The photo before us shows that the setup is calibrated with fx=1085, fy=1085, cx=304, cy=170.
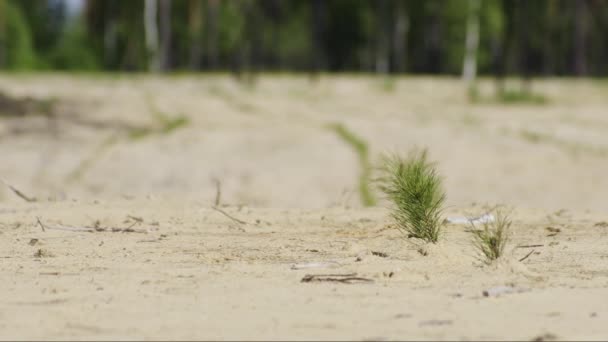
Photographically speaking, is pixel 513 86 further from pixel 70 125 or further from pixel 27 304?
pixel 27 304

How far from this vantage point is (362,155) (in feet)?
48.2

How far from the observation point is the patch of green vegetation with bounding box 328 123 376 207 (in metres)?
11.8

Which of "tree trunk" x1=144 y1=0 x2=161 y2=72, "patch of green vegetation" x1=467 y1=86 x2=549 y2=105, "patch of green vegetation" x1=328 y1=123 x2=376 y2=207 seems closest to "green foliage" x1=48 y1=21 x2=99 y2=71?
"tree trunk" x1=144 y1=0 x2=161 y2=72

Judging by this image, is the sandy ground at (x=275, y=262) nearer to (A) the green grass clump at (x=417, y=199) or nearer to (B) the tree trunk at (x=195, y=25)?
(A) the green grass clump at (x=417, y=199)

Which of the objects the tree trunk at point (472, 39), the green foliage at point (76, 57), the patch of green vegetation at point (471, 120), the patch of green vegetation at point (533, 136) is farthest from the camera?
the green foliage at point (76, 57)

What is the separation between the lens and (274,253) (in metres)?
4.64

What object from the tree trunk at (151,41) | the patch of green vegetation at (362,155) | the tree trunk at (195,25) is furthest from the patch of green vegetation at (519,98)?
the tree trunk at (195,25)

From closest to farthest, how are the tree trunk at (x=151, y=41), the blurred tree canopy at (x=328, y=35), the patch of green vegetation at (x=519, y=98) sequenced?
1. the patch of green vegetation at (x=519, y=98)
2. the tree trunk at (x=151, y=41)
3. the blurred tree canopy at (x=328, y=35)

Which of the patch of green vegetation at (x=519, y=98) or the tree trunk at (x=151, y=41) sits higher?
the tree trunk at (x=151, y=41)

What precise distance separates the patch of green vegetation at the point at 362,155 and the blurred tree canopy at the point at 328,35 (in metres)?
26.6

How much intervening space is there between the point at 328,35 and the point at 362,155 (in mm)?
41570

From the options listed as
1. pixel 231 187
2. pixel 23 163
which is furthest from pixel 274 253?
pixel 23 163

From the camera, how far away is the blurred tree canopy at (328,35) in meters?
46.3

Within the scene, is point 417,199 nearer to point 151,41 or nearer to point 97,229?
point 97,229
